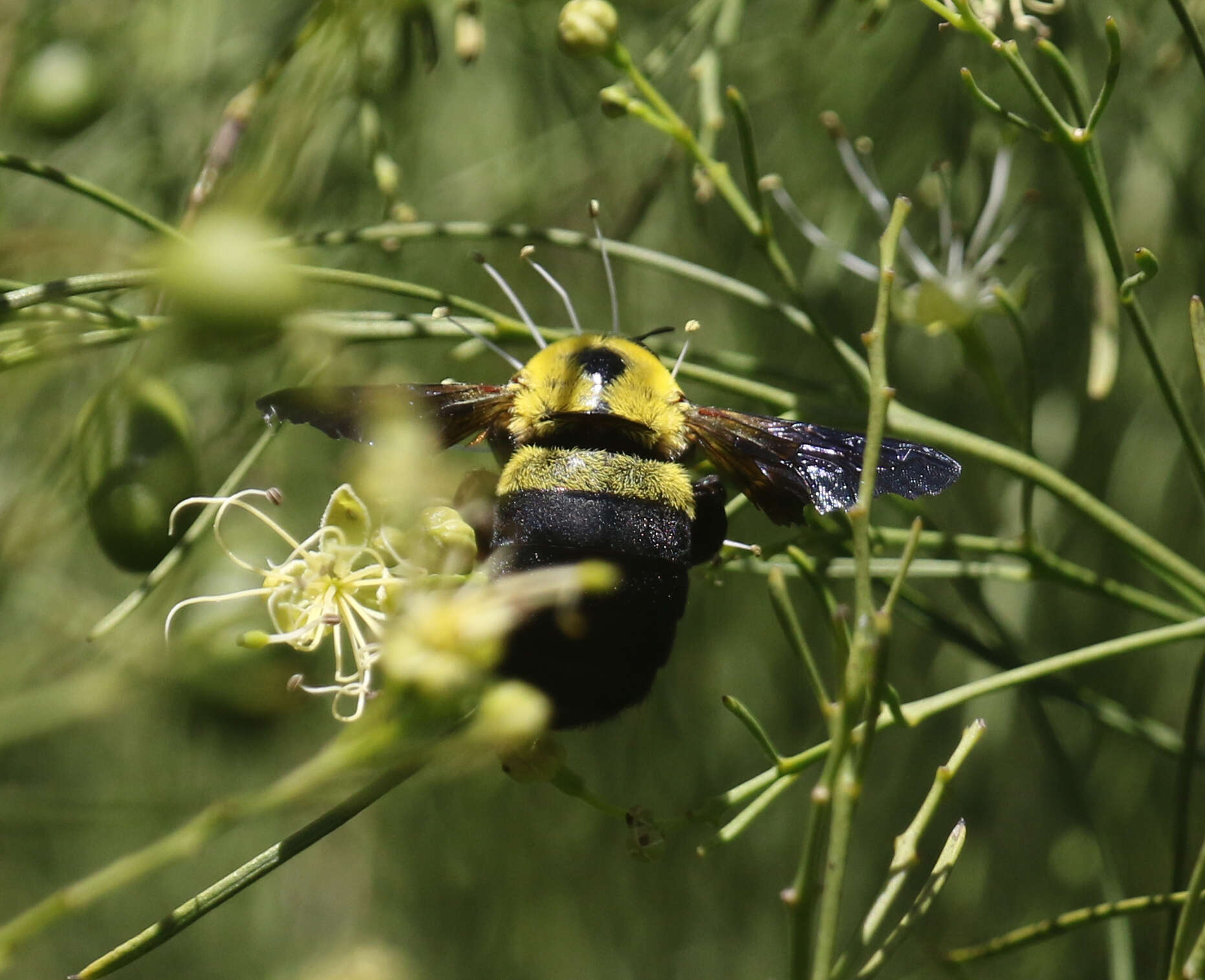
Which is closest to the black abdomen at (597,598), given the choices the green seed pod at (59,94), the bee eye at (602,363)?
the bee eye at (602,363)

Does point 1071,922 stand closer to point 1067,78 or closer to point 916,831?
point 916,831

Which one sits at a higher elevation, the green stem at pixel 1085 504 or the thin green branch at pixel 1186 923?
the green stem at pixel 1085 504

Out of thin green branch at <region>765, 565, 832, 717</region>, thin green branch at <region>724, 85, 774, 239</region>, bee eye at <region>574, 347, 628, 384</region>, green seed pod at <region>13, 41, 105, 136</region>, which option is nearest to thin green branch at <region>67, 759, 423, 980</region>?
thin green branch at <region>765, 565, 832, 717</region>

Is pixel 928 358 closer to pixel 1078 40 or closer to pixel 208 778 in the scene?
pixel 1078 40

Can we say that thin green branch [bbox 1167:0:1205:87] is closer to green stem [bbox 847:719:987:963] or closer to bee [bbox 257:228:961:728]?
bee [bbox 257:228:961:728]

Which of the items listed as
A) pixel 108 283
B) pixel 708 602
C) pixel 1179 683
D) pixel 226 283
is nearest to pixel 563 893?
pixel 708 602

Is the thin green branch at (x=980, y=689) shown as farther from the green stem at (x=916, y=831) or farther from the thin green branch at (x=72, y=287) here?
the thin green branch at (x=72, y=287)

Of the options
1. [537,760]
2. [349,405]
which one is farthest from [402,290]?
[537,760]
